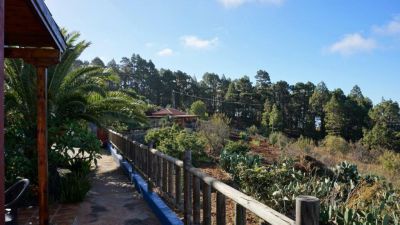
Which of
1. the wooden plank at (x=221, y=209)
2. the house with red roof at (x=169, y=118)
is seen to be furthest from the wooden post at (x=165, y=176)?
the house with red roof at (x=169, y=118)

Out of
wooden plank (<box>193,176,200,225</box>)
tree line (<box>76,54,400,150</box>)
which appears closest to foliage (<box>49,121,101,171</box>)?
wooden plank (<box>193,176,200,225</box>)

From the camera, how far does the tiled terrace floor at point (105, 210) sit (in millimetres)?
5473

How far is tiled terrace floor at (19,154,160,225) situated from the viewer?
5.47 meters

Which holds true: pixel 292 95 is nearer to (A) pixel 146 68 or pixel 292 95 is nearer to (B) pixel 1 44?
(A) pixel 146 68

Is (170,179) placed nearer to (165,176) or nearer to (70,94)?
(165,176)

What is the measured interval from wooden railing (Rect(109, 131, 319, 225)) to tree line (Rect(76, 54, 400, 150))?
47.8m

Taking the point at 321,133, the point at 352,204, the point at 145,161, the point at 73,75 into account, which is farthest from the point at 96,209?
the point at 321,133

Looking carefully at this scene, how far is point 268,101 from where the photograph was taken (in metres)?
62.2

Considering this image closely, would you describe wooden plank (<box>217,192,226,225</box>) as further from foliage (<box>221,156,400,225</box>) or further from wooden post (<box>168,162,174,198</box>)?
foliage (<box>221,156,400,225</box>)

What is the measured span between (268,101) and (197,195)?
5940 centimetres

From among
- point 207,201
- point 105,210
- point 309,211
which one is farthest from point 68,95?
point 309,211

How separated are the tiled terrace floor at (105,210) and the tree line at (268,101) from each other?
153 ft

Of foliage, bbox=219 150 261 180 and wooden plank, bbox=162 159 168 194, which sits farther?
foliage, bbox=219 150 261 180

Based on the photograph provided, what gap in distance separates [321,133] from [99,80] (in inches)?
2183
